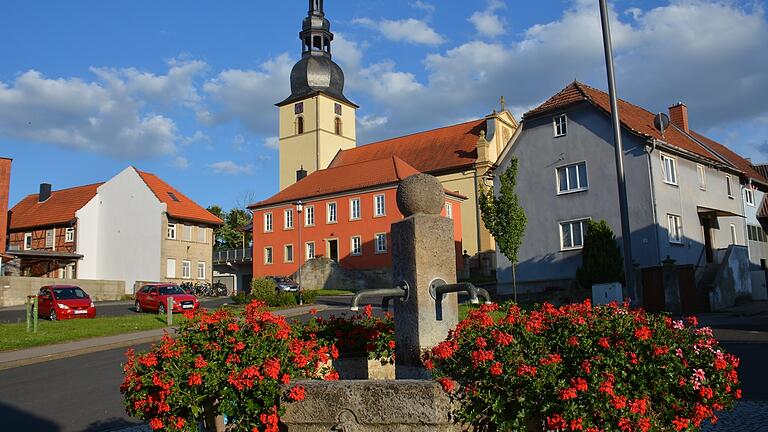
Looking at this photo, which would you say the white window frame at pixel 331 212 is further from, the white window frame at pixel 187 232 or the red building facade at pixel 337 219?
the white window frame at pixel 187 232

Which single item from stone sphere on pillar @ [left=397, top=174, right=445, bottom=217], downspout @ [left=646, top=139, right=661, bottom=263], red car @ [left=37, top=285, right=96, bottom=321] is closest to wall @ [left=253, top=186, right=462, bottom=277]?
downspout @ [left=646, top=139, right=661, bottom=263]

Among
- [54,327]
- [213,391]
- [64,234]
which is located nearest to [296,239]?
[64,234]

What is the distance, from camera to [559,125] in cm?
3198

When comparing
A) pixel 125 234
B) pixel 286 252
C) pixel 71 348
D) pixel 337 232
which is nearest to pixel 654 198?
pixel 71 348

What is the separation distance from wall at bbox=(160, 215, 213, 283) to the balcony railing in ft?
18.8

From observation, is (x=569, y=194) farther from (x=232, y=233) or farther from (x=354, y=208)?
(x=232, y=233)

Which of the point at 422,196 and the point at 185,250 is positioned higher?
the point at 185,250

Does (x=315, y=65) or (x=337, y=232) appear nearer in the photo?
(x=337, y=232)

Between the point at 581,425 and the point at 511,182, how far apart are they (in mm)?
24774

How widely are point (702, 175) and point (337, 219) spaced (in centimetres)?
2720

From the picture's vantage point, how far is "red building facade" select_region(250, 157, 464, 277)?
4912cm

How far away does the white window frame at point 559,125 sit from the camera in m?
31.7

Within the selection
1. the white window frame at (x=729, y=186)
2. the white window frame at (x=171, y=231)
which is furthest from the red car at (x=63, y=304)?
the white window frame at (x=729, y=186)

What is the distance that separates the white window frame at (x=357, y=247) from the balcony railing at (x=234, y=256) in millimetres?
15519
